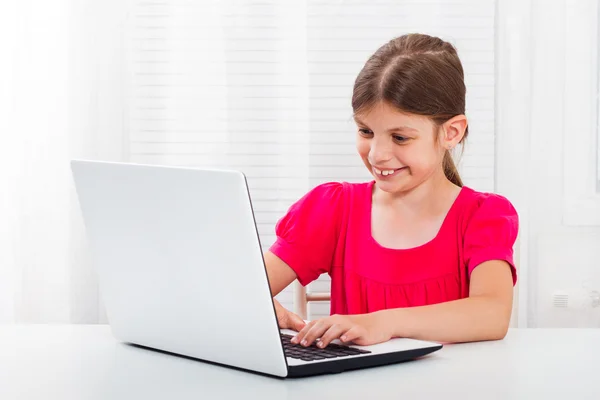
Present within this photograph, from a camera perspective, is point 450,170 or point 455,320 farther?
point 450,170

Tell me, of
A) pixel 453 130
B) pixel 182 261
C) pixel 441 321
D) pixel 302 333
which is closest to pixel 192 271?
pixel 182 261

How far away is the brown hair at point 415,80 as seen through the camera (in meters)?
1.33

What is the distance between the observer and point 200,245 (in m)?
0.88

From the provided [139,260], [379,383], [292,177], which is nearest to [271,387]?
[379,383]

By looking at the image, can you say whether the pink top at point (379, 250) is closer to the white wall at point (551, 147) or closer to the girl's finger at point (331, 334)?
the girl's finger at point (331, 334)

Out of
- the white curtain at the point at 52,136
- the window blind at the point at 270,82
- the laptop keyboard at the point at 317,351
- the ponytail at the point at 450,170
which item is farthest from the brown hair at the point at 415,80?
the white curtain at the point at 52,136

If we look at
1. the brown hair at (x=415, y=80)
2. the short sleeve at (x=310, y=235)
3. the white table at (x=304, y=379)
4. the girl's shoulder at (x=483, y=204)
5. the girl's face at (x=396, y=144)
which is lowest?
the white table at (x=304, y=379)

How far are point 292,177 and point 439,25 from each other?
59 centimetres

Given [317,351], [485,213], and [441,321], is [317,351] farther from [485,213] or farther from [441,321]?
[485,213]

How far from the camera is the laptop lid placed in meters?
0.83

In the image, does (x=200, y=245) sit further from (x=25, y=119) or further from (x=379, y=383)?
(x=25, y=119)

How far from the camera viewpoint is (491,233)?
1.35m

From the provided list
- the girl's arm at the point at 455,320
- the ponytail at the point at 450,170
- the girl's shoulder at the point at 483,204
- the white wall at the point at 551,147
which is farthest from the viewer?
the white wall at the point at 551,147

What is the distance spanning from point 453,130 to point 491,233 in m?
0.19
